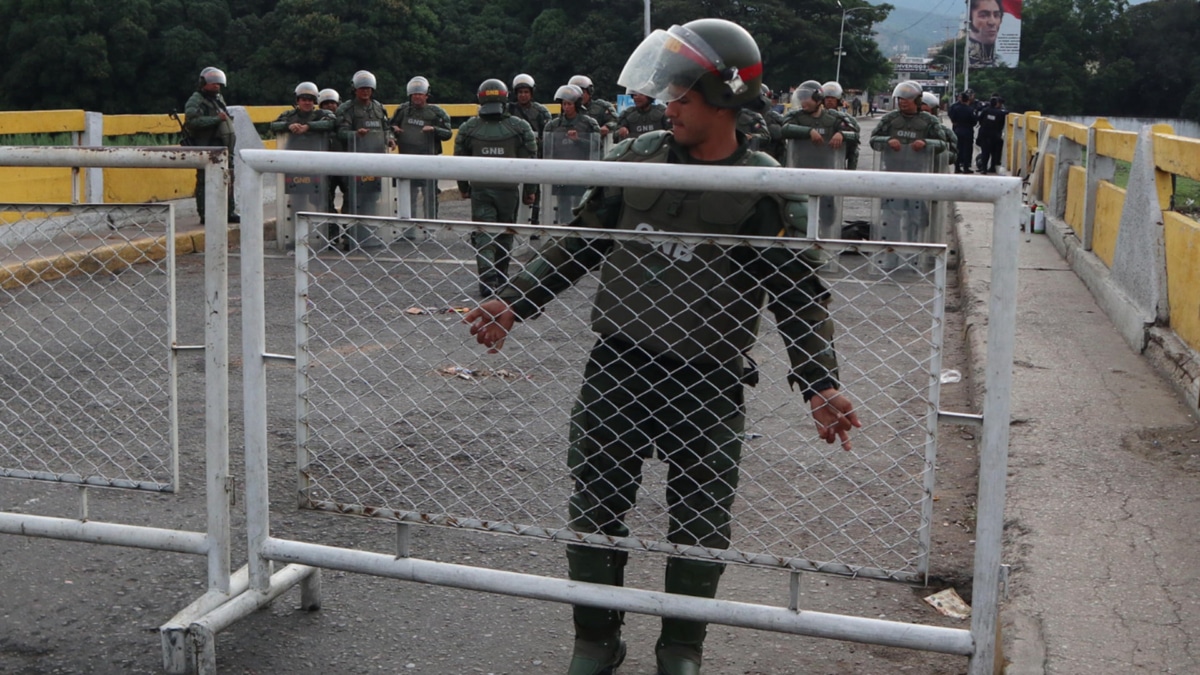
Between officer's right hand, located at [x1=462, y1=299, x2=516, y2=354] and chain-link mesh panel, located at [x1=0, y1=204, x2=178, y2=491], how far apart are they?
90 centimetres

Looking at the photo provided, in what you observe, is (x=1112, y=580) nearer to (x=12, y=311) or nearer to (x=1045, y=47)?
(x=12, y=311)

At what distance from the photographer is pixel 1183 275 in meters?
6.61

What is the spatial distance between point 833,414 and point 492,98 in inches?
352

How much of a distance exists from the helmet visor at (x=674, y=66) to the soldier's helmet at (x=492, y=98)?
8.60 metres

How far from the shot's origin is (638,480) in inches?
130

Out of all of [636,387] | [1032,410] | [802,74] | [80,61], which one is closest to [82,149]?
[636,387]

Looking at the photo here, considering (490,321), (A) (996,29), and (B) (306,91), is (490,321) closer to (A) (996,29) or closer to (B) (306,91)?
(B) (306,91)

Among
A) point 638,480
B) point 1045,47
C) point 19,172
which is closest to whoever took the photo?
point 638,480

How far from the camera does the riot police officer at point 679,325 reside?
3.06 metres

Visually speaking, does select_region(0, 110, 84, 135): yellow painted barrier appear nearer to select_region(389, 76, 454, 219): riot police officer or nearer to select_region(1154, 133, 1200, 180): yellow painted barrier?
select_region(389, 76, 454, 219): riot police officer

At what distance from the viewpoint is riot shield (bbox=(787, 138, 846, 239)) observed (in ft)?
43.5

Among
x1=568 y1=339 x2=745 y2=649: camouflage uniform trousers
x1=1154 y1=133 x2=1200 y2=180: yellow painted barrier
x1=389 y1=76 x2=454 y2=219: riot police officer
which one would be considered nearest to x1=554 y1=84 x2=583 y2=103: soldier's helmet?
x1=389 y1=76 x2=454 y2=219: riot police officer

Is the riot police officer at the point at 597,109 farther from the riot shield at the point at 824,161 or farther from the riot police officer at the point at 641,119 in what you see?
the riot shield at the point at 824,161

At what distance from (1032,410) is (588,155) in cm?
870
